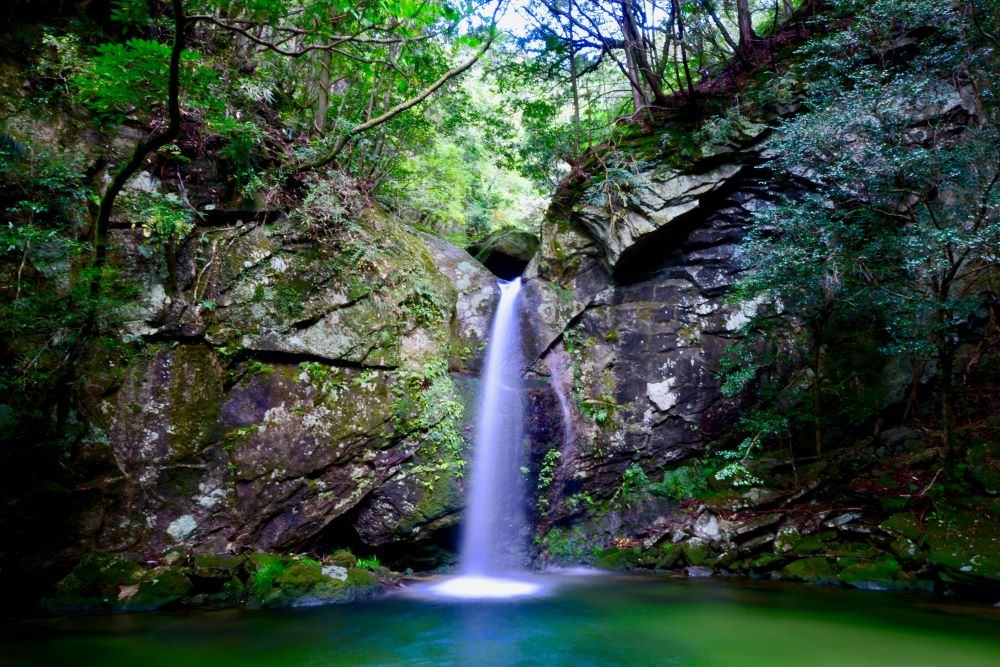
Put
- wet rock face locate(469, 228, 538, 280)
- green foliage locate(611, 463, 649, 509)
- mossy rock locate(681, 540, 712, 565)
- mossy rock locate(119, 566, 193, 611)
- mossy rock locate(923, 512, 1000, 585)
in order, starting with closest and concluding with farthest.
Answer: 1. mossy rock locate(119, 566, 193, 611)
2. mossy rock locate(923, 512, 1000, 585)
3. mossy rock locate(681, 540, 712, 565)
4. green foliage locate(611, 463, 649, 509)
5. wet rock face locate(469, 228, 538, 280)

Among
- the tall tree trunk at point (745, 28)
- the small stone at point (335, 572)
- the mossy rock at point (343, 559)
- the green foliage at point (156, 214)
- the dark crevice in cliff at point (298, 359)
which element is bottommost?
the mossy rock at point (343, 559)

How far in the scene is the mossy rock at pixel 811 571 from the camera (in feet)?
22.2

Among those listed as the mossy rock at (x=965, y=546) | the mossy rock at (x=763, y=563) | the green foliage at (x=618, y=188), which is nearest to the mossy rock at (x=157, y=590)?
the mossy rock at (x=763, y=563)

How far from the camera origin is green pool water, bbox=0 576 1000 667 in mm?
4191

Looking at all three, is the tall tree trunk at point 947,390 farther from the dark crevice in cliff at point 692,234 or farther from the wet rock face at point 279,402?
the wet rock face at point 279,402

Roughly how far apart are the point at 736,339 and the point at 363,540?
7.48m

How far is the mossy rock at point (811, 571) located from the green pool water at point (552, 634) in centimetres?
46

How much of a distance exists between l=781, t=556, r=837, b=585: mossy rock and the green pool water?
1.51ft

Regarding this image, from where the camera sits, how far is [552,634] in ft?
16.5

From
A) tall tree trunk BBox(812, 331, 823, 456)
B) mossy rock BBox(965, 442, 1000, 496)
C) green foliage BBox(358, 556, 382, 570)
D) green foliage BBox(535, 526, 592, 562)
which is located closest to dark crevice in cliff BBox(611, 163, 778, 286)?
tall tree trunk BBox(812, 331, 823, 456)

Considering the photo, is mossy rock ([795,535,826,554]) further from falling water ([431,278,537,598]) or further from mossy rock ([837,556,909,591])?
falling water ([431,278,537,598])

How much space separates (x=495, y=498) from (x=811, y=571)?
181 inches

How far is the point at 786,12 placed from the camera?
11570mm

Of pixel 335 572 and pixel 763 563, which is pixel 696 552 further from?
pixel 335 572
